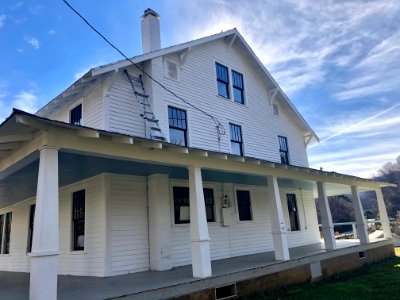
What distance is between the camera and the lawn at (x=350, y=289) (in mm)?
7965

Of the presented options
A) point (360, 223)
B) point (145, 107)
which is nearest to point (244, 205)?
point (360, 223)

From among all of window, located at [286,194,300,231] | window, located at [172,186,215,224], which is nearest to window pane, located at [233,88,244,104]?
window, located at [286,194,300,231]

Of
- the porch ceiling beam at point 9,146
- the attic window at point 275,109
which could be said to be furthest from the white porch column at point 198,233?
the attic window at point 275,109

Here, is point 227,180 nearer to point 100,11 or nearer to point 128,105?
point 128,105

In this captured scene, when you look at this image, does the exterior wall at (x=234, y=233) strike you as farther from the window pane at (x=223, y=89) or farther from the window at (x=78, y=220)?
the window pane at (x=223, y=89)

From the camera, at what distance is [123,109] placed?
9797 mm

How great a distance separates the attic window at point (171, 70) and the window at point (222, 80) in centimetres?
237

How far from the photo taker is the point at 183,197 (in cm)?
1057

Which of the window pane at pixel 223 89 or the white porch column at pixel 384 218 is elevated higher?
the window pane at pixel 223 89

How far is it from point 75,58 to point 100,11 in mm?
1364

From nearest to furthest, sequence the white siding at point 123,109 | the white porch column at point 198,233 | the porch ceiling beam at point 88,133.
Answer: the porch ceiling beam at point 88,133 → the white porch column at point 198,233 → the white siding at point 123,109

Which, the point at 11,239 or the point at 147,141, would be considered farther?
the point at 11,239

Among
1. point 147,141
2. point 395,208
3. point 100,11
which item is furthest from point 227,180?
point 395,208

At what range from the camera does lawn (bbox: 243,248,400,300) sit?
26.1 feet
